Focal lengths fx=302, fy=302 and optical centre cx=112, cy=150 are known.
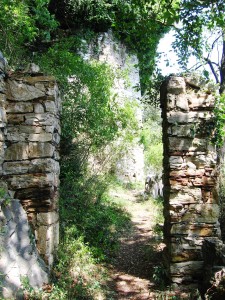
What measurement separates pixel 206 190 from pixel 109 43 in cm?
1055

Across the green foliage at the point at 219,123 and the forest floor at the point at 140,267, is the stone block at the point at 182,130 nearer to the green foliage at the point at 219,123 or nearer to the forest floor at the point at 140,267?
the green foliage at the point at 219,123

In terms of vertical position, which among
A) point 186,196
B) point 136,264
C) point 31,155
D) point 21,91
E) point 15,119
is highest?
point 21,91

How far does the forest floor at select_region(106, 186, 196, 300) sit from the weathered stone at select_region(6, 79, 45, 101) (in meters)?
3.27

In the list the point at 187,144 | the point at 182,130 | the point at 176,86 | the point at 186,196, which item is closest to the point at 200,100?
the point at 176,86

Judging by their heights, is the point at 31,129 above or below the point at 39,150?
above

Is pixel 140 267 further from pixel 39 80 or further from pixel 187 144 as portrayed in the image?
pixel 39 80

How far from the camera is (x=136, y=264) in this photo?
18.9 feet

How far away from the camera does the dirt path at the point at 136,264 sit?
475 centimetres

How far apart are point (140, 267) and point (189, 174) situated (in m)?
2.08

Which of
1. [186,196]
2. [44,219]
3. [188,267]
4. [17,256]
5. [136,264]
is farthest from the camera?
[136,264]

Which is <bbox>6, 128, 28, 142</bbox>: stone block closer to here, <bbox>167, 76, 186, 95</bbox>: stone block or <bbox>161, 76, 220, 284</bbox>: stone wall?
<bbox>161, 76, 220, 284</bbox>: stone wall

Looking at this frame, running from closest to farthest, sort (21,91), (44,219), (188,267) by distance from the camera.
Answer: (44,219) < (21,91) < (188,267)

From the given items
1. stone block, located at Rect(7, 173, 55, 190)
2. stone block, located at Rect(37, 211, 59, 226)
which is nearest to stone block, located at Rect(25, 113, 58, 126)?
stone block, located at Rect(7, 173, 55, 190)

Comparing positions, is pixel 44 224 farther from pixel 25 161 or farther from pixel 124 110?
pixel 124 110
